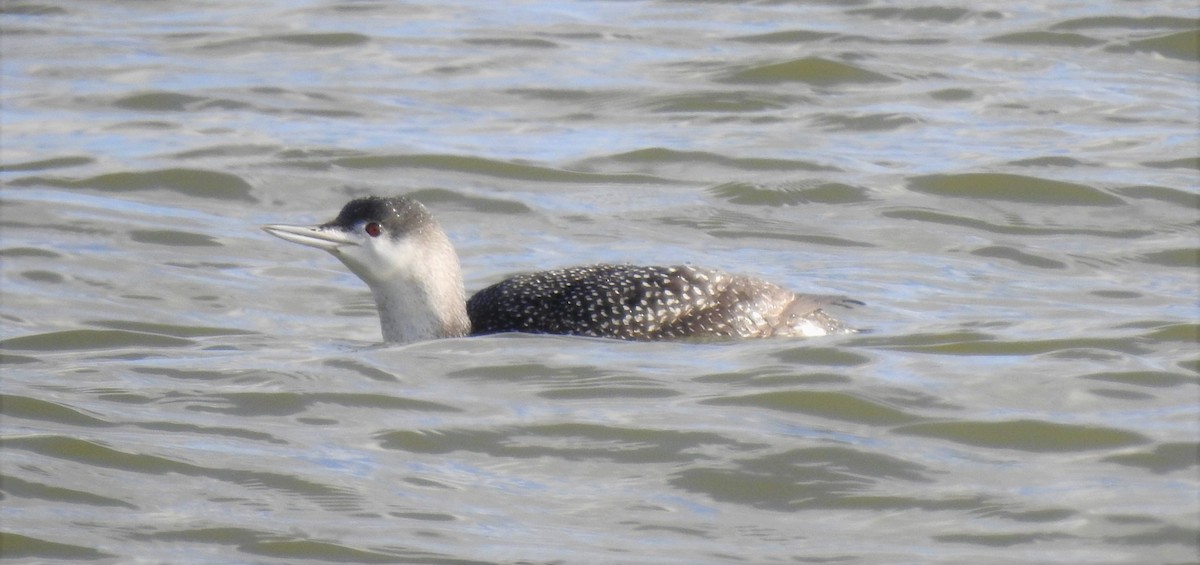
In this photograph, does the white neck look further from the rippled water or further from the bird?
the rippled water

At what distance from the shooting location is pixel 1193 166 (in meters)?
10.1

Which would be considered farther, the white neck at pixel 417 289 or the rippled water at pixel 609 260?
the white neck at pixel 417 289

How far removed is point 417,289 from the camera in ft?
25.0

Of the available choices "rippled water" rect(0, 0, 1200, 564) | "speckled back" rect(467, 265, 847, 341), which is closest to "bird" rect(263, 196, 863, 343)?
"speckled back" rect(467, 265, 847, 341)

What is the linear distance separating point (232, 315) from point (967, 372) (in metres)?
3.05

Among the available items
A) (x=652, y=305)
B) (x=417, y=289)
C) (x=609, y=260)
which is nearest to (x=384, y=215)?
(x=417, y=289)

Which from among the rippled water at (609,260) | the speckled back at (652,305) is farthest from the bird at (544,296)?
the rippled water at (609,260)

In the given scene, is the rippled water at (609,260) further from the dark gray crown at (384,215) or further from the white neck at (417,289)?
the dark gray crown at (384,215)

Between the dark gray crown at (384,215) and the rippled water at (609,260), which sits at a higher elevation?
the dark gray crown at (384,215)

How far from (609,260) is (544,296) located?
1.53 m

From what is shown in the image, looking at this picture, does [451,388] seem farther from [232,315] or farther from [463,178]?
[463,178]

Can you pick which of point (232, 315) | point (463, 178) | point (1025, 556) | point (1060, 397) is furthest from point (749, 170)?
point (1025, 556)

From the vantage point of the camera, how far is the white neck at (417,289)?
7.61 metres

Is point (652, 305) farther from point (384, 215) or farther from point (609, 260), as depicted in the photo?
point (609, 260)
